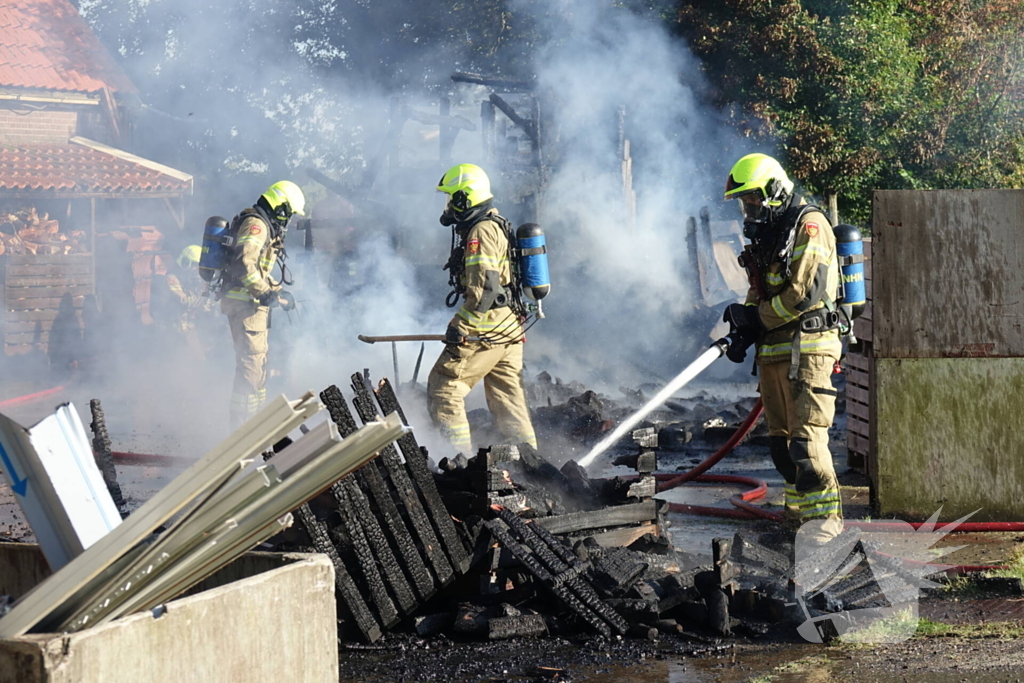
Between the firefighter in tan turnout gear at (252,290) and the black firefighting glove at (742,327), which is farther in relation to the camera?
the firefighter in tan turnout gear at (252,290)

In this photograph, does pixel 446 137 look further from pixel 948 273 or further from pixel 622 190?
pixel 948 273

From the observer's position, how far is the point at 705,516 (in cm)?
650

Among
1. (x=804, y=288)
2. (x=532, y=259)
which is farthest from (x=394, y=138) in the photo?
(x=804, y=288)

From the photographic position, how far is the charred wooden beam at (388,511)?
4.37 meters

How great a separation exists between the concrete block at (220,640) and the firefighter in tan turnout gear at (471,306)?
3892 millimetres

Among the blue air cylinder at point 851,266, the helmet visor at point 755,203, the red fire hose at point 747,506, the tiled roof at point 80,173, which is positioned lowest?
the red fire hose at point 747,506

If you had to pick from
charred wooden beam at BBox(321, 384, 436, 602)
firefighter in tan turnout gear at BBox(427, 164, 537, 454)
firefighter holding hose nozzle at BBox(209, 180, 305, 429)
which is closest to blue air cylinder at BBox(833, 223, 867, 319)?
firefighter in tan turnout gear at BBox(427, 164, 537, 454)

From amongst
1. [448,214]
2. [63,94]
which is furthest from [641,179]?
[448,214]

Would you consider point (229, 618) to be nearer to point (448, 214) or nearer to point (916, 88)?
point (448, 214)

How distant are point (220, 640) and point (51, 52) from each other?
2063cm

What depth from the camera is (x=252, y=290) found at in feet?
27.8

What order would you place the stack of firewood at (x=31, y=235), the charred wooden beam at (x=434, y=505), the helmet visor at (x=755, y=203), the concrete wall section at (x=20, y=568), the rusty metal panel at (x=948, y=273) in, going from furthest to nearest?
the stack of firewood at (x=31, y=235), the rusty metal panel at (x=948, y=273), the helmet visor at (x=755, y=203), the charred wooden beam at (x=434, y=505), the concrete wall section at (x=20, y=568)

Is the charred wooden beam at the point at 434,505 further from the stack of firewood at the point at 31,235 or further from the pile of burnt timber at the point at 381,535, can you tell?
the stack of firewood at the point at 31,235

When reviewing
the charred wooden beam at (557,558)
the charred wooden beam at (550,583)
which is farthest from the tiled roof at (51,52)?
the charred wooden beam at (550,583)
